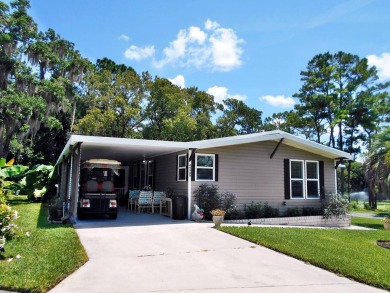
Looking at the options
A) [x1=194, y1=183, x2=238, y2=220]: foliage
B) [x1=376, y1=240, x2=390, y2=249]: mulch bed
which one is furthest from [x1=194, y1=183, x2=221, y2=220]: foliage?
[x1=376, y1=240, x2=390, y2=249]: mulch bed

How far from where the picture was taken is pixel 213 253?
255 inches

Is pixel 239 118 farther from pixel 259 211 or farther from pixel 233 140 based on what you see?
pixel 233 140

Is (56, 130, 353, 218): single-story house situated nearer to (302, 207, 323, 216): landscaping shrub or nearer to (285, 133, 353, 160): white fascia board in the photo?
(285, 133, 353, 160): white fascia board

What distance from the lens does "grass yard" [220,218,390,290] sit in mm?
5563

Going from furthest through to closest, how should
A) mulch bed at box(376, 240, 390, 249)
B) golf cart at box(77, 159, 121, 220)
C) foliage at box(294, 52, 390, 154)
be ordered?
1. foliage at box(294, 52, 390, 154)
2. golf cart at box(77, 159, 121, 220)
3. mulch bed at box(376, 240, 390, 249)

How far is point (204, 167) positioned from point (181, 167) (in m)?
1.05

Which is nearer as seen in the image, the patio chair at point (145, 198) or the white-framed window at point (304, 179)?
the patio chair at point (145, 198)

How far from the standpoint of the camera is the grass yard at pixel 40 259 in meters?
4.42

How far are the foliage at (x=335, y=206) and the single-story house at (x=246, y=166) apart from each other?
0.49m

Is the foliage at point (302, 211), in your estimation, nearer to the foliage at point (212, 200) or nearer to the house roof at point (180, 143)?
the house roof at point (180, 143)

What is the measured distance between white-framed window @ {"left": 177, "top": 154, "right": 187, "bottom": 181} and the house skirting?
90.2 inches

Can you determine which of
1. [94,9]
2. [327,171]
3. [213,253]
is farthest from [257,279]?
[94,9]

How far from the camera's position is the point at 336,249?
7320mm

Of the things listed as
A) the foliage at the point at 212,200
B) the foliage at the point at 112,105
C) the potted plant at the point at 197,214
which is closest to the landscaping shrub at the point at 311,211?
the foliage at the point at 212,200
